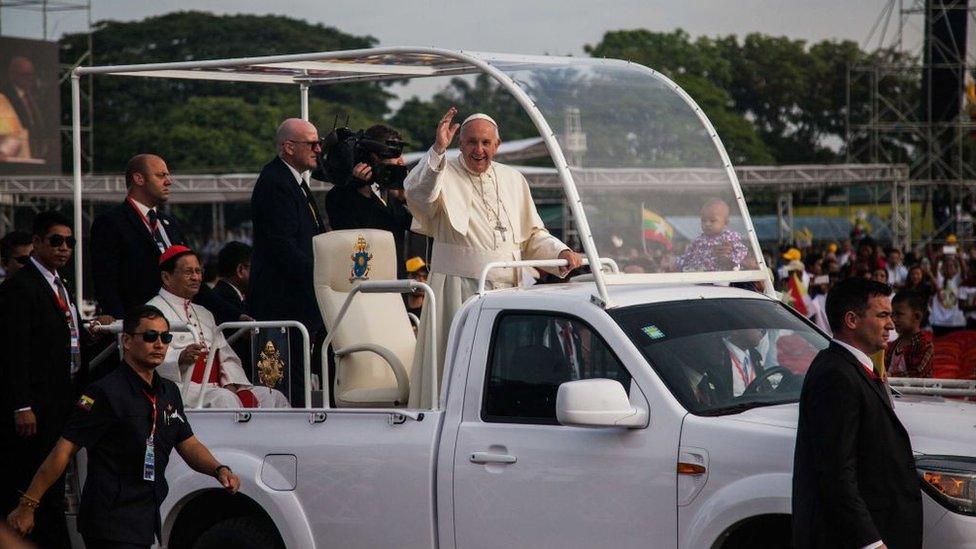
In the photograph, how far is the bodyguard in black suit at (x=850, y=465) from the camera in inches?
195

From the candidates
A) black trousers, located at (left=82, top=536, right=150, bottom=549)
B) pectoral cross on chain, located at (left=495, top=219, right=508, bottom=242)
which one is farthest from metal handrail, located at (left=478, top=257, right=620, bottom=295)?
black trousers, located at (left=82, top=536, right=150, bottom=549)

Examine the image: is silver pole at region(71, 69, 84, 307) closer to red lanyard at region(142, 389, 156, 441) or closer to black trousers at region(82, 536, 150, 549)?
red lanyard at region(142, 389, 156, 441)

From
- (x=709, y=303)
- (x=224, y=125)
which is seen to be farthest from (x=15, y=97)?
(x=709, y=303)

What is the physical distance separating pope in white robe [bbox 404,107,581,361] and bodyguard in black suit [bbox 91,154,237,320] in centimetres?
168

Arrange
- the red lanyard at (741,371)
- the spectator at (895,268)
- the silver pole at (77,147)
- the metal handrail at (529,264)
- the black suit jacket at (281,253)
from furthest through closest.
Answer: the spectator at (895,268), the black suit jacket at (281,253), the silver pole at (77,147), the metal handrail at (529,264), the red lanyard at (741,371)

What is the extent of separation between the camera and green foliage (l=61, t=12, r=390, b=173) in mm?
68500

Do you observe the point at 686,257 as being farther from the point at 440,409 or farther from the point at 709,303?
the point at 440,409

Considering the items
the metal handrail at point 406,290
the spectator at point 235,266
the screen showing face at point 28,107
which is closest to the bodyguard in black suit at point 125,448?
the metal handrail at point 406,290

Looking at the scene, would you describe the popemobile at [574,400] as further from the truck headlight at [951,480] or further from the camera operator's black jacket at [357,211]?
the camera operator's black jacket at [357,211]

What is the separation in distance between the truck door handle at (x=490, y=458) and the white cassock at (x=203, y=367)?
1.69m

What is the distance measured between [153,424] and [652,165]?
2.77 metres

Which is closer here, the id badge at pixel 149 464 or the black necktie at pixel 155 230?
the id badge at pixel 149 464

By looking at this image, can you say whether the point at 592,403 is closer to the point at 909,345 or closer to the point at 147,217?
the point at 147,217

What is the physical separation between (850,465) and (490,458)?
1.72m
